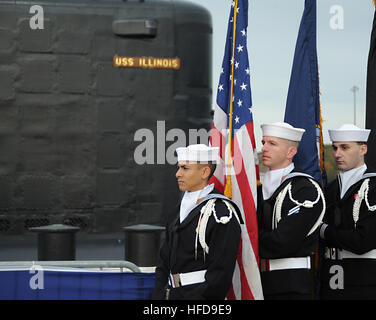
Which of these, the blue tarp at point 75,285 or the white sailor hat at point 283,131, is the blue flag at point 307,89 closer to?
the white sailor hat at point 283,131

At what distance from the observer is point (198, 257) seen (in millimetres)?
3883

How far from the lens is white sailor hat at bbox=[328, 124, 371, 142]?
15.0 ft

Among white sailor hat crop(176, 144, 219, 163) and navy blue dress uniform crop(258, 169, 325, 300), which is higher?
white sailor hat crop(176, 144, 219, 163)

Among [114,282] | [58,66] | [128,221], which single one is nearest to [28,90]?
[58,66]

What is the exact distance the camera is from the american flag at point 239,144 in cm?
433

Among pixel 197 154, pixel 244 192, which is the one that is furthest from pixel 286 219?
pixel 197 154

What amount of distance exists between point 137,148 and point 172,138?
558 millimetres

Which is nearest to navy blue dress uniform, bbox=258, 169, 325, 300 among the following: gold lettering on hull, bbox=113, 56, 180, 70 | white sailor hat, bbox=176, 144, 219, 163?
white sailor hat, bbox=176, 144, 219, 163

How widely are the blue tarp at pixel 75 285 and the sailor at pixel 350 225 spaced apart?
4.33ft

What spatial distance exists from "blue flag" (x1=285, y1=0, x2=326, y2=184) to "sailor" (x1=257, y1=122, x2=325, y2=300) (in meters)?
0.63

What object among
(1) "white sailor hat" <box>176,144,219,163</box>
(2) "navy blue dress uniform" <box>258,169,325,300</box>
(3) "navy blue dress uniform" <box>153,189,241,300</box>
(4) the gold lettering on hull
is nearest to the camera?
(3) "navy blue dress uniform" <box>153,189,241,300</box>

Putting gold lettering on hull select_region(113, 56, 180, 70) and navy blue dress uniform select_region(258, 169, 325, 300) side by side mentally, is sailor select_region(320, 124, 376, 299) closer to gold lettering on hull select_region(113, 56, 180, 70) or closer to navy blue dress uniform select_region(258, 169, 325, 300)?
navy blue dress uniform select_region(258, 169, 325, 300)

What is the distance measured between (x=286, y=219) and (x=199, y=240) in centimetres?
64
